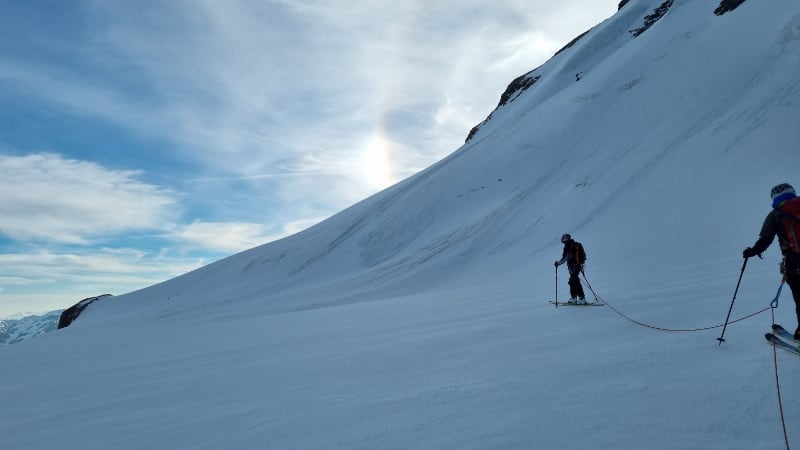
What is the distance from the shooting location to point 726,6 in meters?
40.4

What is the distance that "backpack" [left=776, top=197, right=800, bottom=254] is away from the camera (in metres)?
5.38

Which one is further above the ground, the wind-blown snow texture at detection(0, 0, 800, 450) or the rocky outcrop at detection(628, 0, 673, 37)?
the rocky outcrop at detection(628, 0, 673, 37)

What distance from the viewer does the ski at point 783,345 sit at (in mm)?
5258

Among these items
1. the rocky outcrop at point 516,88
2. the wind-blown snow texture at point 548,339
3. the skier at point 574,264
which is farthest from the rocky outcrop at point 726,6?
the skier at point 574,264

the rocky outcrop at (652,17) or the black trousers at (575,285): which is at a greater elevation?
the rocky outcrop at (652,17)

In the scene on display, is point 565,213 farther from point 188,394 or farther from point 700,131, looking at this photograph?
point 188,394

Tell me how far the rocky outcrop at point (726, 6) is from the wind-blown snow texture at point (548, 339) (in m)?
4.06

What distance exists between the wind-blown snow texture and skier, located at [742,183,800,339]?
0.94m

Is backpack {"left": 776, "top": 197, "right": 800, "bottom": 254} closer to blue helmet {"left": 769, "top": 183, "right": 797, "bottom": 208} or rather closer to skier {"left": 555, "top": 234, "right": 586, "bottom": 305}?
blue helmet {"left": 769, "top": 183, "right": 797, "bottom": 208}

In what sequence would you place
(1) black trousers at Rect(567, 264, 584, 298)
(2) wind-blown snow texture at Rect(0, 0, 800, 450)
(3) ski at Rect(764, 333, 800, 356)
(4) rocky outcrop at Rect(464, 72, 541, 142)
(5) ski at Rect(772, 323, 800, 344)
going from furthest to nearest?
1. (4) rocky outcrop at Rect(464, 72, 541, 142)
2. (1) black trousers at Rect(567, 264, 584, 298)
3. (5) ski at Rect(772, 323, 800, 344)
4. (3) ski at Rect(764, 333, 800, 356)
5. (2) wind-blown snow texture at Rect(0, 0, 800, 450)

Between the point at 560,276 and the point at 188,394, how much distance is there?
44.6ft

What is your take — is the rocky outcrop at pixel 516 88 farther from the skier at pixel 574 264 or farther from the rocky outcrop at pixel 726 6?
the skier at pixel 574 264

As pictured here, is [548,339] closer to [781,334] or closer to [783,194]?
[781,334]

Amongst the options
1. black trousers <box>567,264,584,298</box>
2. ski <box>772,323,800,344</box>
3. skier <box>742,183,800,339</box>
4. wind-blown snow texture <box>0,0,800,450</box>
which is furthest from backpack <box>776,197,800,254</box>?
black trousers <box>567,264,584,298</box>
